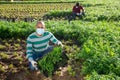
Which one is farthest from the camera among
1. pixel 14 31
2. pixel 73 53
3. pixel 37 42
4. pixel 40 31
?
pixel 14 31

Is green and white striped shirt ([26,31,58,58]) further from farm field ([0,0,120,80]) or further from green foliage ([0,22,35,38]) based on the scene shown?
green foliage ([0,22,35,38])

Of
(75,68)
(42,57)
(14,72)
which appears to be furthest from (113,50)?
(14,72)

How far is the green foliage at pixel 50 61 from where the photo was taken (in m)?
7.31

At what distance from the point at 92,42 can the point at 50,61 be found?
163cm

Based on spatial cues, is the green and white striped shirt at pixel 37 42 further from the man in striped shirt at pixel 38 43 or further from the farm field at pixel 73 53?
the farm field at pixel 73 53

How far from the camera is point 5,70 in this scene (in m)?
8.02

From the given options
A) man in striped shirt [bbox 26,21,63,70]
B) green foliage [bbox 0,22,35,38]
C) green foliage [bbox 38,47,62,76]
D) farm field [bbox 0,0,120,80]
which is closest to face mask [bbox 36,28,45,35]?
man in striped shirt [bbox 26,21,63,70]

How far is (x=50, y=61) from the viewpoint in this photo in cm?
748

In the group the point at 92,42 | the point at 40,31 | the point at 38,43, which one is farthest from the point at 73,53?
the point at 40,31

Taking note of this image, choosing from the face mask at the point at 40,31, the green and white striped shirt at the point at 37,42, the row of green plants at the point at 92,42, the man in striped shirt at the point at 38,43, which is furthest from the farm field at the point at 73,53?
the face mask at the point at 40,31

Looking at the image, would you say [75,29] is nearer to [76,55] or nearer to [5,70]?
[76,55]

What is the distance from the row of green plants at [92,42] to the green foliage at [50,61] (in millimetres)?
626

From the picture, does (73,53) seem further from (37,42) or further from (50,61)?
(50,61)

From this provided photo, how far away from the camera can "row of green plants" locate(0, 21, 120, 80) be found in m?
6.78
